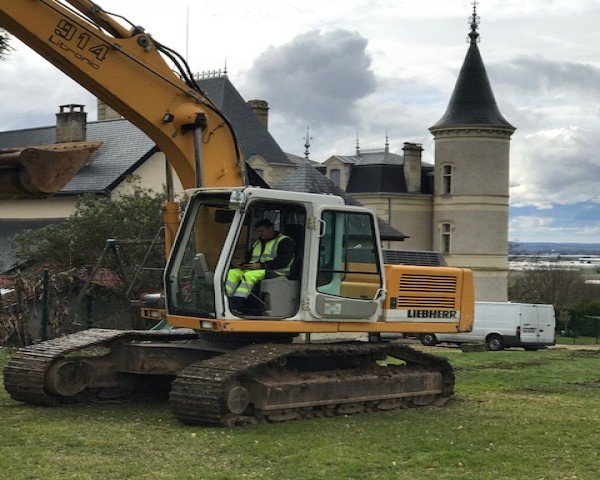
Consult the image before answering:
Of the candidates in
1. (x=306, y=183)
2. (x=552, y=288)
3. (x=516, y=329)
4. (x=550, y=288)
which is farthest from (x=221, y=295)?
(x=550, y=288)

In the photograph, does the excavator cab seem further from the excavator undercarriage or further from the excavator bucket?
the excavator bucket

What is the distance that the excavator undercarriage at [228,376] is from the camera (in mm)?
11695

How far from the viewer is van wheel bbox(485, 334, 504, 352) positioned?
40.1 meters

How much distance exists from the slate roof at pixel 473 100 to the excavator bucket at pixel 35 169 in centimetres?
6185

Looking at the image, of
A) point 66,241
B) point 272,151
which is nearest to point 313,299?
point 66,241

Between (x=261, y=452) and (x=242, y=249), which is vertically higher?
(x=242, y=249)

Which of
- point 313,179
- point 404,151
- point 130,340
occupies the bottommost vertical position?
point 130,340

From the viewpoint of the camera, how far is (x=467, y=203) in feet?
219

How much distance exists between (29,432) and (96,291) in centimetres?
1733

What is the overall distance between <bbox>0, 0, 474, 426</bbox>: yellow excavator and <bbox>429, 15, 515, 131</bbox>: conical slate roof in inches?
2080

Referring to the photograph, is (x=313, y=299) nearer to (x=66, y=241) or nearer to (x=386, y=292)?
(x=386, y=292)

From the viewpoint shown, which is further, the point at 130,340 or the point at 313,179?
the point at 313,179

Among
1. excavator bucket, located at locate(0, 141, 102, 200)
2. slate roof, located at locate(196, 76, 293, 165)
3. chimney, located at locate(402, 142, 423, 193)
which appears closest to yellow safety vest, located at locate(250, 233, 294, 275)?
excavator bucket, located at locate(0, 141, 102, 200)

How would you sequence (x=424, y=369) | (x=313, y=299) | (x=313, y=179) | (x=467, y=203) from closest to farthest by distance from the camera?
(x=313, y=299) → (x=424, y=369) → (x=313, y=179) → (x=467, y=203)
